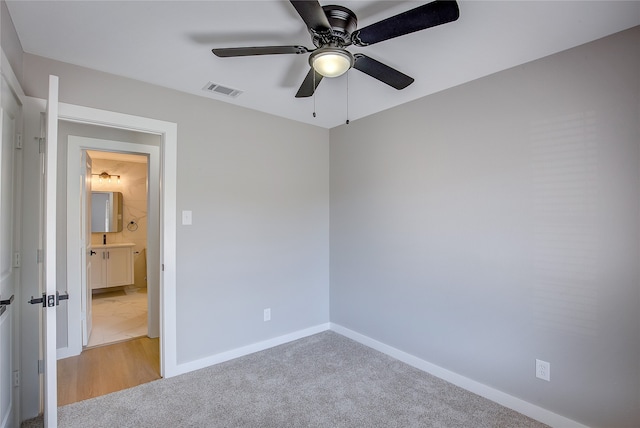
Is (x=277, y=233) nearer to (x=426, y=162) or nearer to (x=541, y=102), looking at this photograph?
(x=426, y=162)

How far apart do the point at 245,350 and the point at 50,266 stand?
6.17ft

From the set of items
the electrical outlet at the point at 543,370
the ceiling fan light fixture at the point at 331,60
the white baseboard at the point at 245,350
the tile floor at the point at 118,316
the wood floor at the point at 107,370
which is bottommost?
the wood floor at the point at 107,370

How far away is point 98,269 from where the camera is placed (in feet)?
17.0

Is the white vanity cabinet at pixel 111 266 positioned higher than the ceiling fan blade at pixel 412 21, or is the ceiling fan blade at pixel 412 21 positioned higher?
the ceiling fan blade at pixel 412 21

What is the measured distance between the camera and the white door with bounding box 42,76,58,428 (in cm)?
169

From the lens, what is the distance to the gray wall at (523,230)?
1839 mm

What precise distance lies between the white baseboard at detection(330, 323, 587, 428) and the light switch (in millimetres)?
2095

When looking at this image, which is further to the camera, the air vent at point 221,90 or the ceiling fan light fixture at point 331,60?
the air vent at point 221,90

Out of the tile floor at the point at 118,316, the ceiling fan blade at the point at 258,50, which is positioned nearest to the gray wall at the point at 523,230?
the ceiling fan blade at the point at 258,50

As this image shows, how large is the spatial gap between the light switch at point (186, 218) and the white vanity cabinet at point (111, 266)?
3.51m

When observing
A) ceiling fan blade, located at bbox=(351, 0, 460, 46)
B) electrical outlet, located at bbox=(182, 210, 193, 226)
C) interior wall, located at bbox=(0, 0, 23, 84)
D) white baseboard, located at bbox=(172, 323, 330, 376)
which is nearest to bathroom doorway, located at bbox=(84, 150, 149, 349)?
white baseboard, located at bbox=(172, 323, 330, 376)

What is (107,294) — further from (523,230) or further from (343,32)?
(523,230)

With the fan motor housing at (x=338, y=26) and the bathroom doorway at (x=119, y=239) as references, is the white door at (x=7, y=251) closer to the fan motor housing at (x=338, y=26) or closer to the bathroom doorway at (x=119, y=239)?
the fan motor housing at (x=338, y=26)

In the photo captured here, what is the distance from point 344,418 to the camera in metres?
2.15
